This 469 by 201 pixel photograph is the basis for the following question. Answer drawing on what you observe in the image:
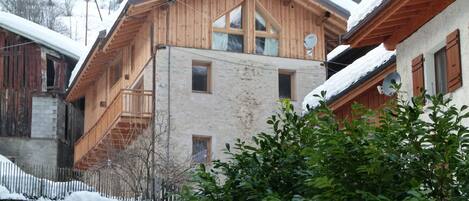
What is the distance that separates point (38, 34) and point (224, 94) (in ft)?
35.1

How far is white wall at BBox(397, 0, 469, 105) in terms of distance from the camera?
479 inches

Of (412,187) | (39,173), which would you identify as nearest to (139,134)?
(39,173)

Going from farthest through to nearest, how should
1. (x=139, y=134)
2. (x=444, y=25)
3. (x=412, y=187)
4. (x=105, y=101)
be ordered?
1. (x=105, y=101)
2. (x=139, y=134)
3. (x=444, y=25)
4. (x=412, y=187)

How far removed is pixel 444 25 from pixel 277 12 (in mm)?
18050

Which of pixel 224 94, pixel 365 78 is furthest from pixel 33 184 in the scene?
pixel 365 78

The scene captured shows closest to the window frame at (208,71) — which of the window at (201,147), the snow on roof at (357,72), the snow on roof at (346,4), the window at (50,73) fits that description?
the window at (201,147)

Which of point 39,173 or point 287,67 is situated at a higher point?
point 287,67

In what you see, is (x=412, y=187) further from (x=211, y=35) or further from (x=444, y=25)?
(x=211, y=35)

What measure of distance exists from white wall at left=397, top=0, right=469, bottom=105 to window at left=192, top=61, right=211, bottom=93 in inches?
597

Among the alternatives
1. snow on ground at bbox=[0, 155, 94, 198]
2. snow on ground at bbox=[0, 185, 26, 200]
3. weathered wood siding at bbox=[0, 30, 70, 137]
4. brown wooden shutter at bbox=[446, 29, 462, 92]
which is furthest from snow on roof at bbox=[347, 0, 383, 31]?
weathered wood siding at bbox=[0, 30, 70, 137]

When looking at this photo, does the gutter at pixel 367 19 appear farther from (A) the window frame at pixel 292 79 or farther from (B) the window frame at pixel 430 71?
(A) the window frame at pixel 292 79

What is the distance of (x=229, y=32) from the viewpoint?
99.1 feet

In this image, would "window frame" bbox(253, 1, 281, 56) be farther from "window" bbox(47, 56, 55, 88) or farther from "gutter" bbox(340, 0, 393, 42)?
"gutter" bbox(340, 0, 393, 42)

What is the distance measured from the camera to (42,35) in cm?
3709
